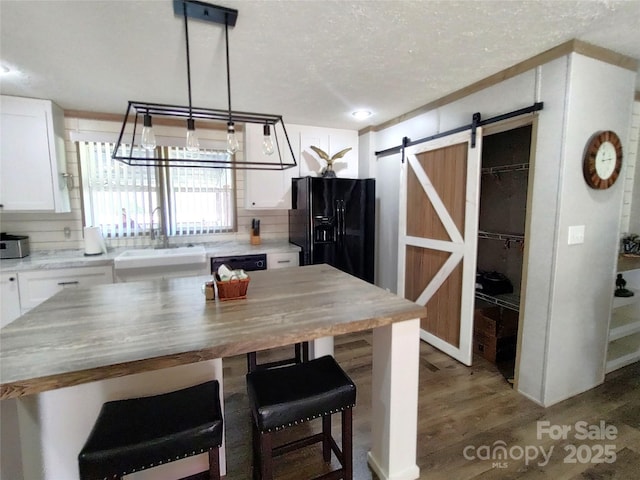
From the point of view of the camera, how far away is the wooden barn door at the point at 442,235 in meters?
2.57

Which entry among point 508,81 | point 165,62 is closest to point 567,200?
point 508,81

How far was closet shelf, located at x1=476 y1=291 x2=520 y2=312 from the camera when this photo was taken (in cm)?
263

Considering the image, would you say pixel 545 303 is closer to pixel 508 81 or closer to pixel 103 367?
pixel 508 81

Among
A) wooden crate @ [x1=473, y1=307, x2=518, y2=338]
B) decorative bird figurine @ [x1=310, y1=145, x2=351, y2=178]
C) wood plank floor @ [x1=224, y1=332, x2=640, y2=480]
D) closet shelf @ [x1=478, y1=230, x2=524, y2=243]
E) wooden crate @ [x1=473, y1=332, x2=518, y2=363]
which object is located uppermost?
decorative bird figurine @ [x1=310, y1=145, x2=351, y2=178]

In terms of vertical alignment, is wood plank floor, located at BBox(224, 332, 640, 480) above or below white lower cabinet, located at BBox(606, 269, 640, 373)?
below

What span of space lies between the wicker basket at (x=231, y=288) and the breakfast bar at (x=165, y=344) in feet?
0.18

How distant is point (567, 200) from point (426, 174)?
1.21 meters

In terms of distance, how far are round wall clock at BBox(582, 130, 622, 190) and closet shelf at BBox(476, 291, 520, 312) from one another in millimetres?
1093

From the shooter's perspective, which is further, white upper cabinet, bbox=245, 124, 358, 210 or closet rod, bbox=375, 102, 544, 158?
white upper cabinet, bbox=245, 124, 358, 210

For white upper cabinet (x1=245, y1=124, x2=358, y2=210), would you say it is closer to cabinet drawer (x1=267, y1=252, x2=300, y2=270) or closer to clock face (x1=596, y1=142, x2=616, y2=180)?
cabinet drawer (x1=267, y1=252, x2=300, y2=270)

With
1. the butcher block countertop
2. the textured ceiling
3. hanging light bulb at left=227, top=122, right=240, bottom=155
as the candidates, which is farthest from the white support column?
the textured ceiling

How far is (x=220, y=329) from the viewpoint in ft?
3.92

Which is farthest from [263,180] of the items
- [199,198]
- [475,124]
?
[475,124]

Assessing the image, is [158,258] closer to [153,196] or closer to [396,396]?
[153,196]
